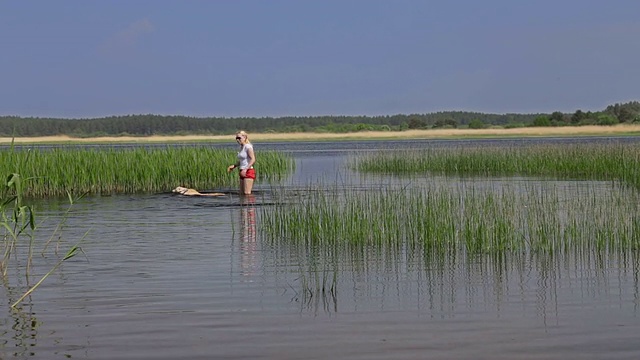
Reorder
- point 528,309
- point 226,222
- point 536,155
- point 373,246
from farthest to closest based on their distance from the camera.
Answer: point 536,155, point 226,222, point 373,246, point 528,309

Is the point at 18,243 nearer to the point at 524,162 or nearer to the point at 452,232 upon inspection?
the point at 452,232

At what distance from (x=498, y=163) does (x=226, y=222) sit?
1694 centimetres

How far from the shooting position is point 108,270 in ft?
38.3

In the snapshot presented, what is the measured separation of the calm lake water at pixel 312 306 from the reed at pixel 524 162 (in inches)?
522

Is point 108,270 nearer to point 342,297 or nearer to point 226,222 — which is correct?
point 342,297

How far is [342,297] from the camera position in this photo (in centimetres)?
966

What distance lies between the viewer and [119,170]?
85.1ft

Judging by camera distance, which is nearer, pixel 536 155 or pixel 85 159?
pixel 85 159

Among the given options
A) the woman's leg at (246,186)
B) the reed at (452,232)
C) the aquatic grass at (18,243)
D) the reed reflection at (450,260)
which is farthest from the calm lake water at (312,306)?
the woman's leg at (246,186)

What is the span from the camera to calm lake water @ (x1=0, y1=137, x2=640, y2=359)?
25.3 feet

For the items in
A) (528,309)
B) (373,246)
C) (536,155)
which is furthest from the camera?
(536,155)

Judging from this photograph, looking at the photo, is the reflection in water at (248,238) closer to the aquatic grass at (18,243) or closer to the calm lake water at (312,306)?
the calm lake water at (312,306)

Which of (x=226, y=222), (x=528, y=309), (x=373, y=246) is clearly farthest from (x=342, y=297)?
(x=226, y=222)

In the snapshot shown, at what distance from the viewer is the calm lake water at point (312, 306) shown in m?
7.71
